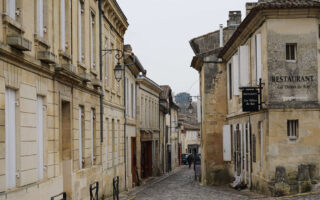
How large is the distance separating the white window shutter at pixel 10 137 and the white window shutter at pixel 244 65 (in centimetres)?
1397

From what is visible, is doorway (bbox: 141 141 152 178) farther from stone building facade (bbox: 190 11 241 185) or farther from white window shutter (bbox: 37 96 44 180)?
white window shutter (bbox: 37 96 44 180)

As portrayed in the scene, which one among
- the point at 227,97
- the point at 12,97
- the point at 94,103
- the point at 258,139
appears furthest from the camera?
the point at 227,97

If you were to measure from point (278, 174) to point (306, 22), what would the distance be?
5.24 m

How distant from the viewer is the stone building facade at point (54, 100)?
33.3ft

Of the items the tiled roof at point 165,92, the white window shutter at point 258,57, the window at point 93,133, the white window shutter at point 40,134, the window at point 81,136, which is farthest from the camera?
the tiled roof at point 165,92

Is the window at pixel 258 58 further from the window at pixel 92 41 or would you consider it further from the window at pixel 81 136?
the window at pixel 81 136

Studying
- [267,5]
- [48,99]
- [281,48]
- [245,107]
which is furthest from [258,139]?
[48,99]

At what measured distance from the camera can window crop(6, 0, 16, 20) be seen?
10.0m

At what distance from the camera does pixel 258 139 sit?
848 inches

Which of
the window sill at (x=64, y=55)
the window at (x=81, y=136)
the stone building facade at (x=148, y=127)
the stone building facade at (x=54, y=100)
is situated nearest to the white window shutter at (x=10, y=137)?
the stone building facade at (x=54, y=100)

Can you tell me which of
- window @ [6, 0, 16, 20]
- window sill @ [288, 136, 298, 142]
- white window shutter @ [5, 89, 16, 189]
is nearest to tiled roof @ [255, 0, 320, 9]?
window sill @ [288, 136, 298, 142]

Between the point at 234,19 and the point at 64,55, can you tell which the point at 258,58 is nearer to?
the point at 64,55

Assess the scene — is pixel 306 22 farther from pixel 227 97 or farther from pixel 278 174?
pixel 227 97

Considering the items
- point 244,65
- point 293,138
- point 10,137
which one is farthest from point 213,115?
point 10,137
